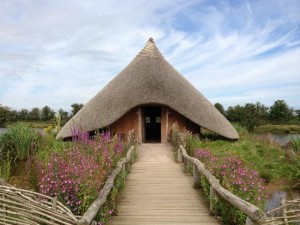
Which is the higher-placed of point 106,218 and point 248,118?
point 248,118

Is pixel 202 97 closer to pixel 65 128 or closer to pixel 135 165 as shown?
pixel 65 128

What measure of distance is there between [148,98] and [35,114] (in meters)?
47.2

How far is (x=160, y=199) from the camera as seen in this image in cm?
797

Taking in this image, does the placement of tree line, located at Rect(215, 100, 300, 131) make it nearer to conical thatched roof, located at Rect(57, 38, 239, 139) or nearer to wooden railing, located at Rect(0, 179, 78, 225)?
conical thatched roof, located at Rect(57, 38, 239, 139)

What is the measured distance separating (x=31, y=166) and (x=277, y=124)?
Result: 1820 inches

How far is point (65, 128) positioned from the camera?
19.5 meters

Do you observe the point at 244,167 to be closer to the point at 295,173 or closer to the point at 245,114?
the point at 295,173

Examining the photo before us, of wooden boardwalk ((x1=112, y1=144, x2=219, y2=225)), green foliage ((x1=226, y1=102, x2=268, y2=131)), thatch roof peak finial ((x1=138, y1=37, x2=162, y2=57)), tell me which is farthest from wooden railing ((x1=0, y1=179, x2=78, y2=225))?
green foliage ((x1=226, y1=102, x2=268, y2=131))

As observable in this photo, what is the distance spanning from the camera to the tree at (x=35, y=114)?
6012 cm

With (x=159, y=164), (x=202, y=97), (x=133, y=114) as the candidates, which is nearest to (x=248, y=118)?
(x=202, y=97)

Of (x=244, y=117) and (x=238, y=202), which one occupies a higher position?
(x=244, y=117)

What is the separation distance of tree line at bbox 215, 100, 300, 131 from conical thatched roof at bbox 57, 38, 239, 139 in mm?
25199

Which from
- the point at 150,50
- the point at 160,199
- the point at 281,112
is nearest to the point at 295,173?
the point at 160,199

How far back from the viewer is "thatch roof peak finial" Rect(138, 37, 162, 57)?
69.8 feet
